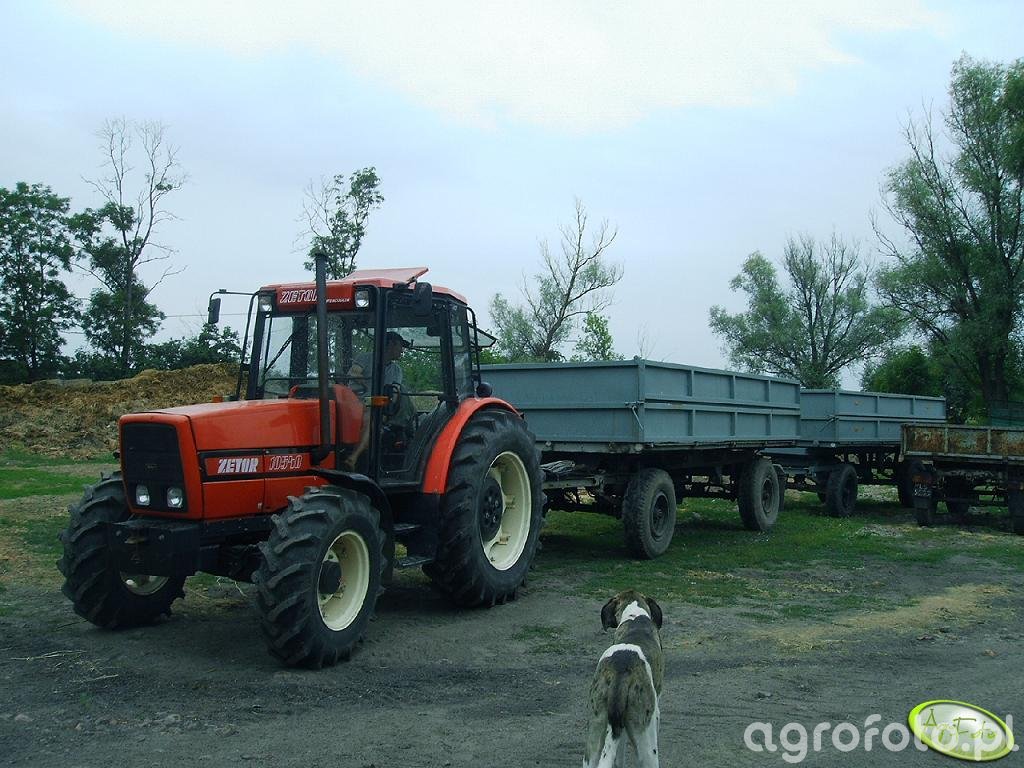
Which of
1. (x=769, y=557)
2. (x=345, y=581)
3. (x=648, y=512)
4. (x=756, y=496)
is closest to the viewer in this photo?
(x=345, y=581)

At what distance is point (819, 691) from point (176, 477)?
416cm

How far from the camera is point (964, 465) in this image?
13.4 meters

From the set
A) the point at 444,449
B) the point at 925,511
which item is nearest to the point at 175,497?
the point at 444,449

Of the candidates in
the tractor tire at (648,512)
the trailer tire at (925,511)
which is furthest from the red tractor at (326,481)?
the trailer tire at (925,511)

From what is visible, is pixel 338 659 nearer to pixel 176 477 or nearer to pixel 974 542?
pixel 176 477

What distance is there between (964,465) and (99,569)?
12.1 m

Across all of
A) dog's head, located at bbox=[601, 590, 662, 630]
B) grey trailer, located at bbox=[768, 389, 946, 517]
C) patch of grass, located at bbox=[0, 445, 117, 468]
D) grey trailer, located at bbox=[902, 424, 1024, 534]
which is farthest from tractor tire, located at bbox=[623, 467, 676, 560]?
patch of grass, located at bbox=[0, 445, 117, 468]

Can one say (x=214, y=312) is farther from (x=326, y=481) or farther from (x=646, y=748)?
(x=646, y=748)

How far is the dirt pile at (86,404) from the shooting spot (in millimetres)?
21188

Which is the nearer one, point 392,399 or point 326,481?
point 326,481

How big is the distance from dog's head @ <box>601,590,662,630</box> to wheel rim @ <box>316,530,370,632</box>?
1.97 metres

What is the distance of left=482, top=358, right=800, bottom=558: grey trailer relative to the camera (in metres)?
9.36

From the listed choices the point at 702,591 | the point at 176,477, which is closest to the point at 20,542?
the point at 176,477

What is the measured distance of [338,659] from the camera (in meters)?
5.65
